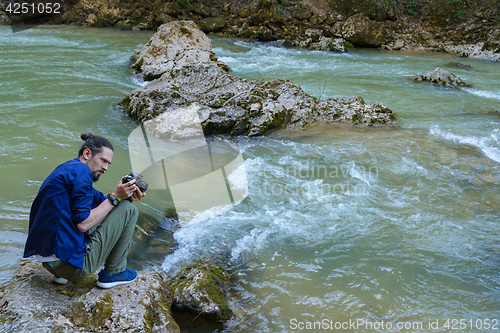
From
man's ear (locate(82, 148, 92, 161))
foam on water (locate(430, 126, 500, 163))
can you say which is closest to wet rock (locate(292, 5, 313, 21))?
foam on water (locate(430, 126, 500, 163))

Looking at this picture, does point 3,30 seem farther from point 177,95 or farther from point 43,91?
point 177,95

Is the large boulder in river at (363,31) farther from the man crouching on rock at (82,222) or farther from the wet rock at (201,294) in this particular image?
the man crouching on rock at (82,222)

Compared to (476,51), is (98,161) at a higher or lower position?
lower

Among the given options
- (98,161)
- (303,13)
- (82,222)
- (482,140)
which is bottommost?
(482,140)

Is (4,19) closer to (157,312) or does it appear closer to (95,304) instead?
(95,304)

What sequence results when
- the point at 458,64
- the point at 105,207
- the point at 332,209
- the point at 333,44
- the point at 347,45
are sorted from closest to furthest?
the point at 105,207
the point at 332,209
the point at 458,64
the point at 333,44
the point at 347,45

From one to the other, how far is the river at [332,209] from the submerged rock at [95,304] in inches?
14.6

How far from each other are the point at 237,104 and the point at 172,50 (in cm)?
474

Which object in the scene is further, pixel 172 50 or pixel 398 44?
pixel 398 44

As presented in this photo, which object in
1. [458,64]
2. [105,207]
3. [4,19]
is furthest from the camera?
[4,19]

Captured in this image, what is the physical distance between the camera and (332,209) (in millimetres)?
4766

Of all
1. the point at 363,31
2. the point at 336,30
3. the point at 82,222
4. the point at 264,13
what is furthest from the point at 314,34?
the point at 82,222

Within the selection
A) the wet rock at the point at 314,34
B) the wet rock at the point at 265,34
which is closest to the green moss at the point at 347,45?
the wet rock at the point at 314,34

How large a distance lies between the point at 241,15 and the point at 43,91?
14.3 meters
